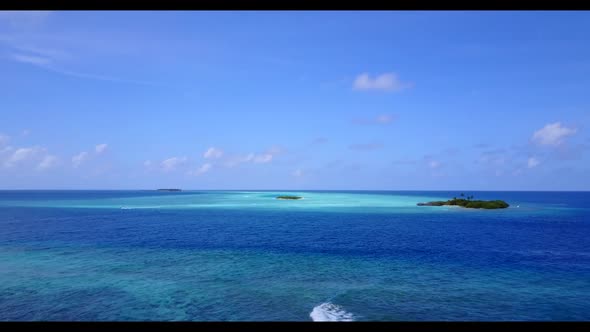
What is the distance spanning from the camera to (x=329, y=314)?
18.0 metres

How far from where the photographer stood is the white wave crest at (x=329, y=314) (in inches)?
674

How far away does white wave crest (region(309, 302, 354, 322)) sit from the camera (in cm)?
1712

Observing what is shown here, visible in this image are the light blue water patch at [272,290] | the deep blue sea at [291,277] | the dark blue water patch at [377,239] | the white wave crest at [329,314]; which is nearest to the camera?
the white wave crest at [329,314]

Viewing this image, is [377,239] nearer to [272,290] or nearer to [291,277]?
[291,277]

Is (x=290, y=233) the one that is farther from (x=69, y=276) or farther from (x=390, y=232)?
(x=69, y=276)

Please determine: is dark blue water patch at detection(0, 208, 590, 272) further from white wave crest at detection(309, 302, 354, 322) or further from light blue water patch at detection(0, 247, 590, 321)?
white wave crest at detection(309, 302, 354, 322)

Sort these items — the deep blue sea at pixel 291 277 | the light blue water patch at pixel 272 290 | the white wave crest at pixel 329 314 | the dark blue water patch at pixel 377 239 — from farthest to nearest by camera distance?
the dark blue water patch at pixel 377 239
the deep blue sea at pixel 291 277
the light blue water patch at pixel 272 290
the white wave crest at pixel 329 314

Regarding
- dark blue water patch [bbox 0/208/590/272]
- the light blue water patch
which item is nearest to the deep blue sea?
Result: the light blue water patch

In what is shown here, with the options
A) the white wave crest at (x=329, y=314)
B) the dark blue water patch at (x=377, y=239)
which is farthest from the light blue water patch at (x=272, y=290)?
the dark blue water patch at (x=377, y=239)

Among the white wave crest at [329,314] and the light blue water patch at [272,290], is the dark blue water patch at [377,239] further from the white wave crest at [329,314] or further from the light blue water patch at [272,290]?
the white wave crest at [329,314]

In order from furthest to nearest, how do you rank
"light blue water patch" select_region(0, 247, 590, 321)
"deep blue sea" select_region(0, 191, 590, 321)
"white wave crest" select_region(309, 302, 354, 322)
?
1. "deep blue sea" select_region(0, 191, 590, 321)
2. "light blue water patch" select_region(0, 247, 590, 321)
3. "white wave crest" select_region(309, 302, 354, 322)

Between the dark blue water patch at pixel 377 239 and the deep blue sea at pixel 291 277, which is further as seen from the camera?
the dark blue water patch at pixel 377 239

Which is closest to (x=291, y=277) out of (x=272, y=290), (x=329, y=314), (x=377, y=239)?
(x=272, y=290)
